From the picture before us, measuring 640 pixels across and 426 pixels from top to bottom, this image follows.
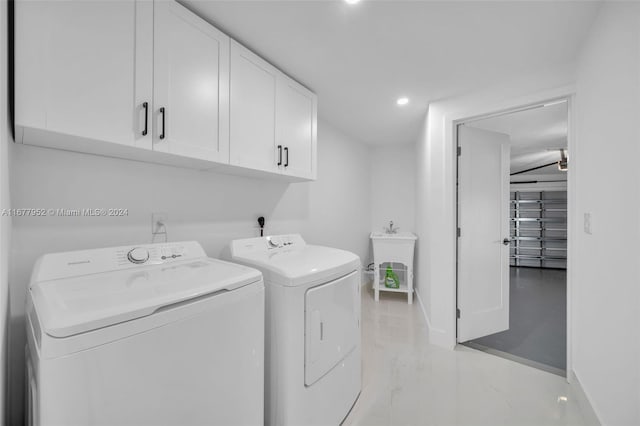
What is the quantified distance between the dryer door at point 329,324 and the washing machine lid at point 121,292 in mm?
383

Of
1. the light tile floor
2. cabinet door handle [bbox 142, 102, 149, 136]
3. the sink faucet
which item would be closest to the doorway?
the light tile floor

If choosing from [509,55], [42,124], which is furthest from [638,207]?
[42,124]

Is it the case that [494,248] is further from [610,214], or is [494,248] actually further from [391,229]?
[391,229]

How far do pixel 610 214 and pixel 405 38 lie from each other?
144cm

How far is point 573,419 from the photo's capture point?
1526 millimetres

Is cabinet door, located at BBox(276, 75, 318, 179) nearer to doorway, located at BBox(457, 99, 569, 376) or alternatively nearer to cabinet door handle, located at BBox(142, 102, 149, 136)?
cabinet door handle, located at BBox(142, 102, 149, 136)

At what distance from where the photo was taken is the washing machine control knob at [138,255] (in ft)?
4.21

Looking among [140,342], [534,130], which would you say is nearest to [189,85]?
[140,342]

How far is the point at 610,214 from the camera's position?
1286mm

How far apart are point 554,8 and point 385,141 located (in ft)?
8.76

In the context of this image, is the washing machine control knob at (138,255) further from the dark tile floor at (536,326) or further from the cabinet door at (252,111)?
the dark tile floor at (536,326)

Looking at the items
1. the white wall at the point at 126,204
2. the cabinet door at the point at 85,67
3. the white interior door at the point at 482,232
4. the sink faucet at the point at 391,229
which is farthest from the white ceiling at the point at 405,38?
the sink faucet at the point at 391,229

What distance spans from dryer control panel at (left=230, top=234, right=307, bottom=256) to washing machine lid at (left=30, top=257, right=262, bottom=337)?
1.46 ft

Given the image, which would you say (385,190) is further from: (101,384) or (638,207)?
(101,384)
